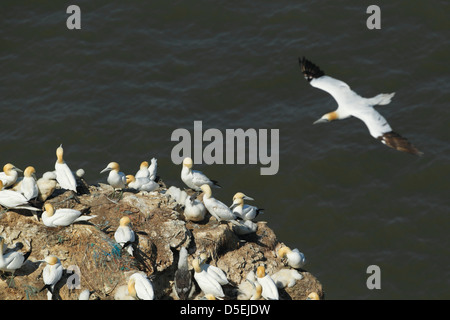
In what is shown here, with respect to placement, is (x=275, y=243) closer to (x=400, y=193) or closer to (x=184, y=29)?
(x=400, y=193)

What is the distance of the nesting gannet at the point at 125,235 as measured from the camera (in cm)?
1599

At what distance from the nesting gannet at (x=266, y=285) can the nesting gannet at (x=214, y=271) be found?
822mm

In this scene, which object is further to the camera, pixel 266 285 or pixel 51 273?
pixel 266 285

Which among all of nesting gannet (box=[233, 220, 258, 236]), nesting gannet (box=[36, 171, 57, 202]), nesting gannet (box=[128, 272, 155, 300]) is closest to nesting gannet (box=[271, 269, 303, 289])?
nesting gannet (box=[233, 220, 258, 236])

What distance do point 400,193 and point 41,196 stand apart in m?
13.6

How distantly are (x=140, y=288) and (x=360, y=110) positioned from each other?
29.2 feet

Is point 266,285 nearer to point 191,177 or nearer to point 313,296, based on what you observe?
point 313,296

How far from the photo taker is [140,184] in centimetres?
1973

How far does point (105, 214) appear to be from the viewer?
1733cm

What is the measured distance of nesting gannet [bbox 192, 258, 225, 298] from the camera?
1620 centimetres

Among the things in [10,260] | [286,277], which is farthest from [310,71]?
[10,260]

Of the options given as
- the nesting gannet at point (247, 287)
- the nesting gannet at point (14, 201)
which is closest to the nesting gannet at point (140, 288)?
the nesting gannet at point (247, 287)

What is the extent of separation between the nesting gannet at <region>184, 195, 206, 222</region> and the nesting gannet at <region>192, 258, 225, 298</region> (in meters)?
1.78

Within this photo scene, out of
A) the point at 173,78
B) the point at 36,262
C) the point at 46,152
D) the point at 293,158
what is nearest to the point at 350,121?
the point at 293,158
